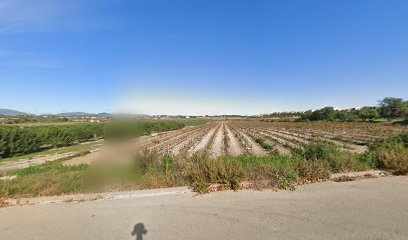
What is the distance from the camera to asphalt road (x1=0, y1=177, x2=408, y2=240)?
4.69 meters

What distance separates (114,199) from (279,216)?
14.6 ft

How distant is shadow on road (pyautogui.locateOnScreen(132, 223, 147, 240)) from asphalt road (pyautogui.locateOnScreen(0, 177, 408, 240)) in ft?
0.07

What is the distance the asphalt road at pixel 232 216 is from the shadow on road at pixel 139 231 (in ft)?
0.07

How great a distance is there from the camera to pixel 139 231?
16.4 feet

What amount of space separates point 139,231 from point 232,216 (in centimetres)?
202

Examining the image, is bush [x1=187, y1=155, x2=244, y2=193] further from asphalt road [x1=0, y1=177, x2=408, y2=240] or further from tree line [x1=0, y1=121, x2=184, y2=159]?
tree line [x1=0, y1=121, x2=184, y2=159]

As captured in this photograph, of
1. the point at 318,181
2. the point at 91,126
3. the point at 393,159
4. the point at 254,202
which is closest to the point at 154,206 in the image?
the point at 254,202

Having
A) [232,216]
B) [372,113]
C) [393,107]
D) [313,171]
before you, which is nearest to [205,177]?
[232,216]

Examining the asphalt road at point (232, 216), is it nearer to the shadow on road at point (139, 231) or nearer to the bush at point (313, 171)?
the shadow on road at point (139, 231)

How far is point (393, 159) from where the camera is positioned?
28.3 feet

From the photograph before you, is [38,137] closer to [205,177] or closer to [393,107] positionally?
[205,177]

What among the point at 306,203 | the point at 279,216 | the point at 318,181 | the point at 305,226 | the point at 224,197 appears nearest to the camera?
the point at 305,226

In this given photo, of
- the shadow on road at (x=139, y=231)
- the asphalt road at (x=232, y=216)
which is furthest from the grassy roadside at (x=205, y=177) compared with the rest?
the shadow on road at (x=139, y=231)

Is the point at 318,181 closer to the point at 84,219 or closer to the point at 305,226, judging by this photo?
the point at 305,226
